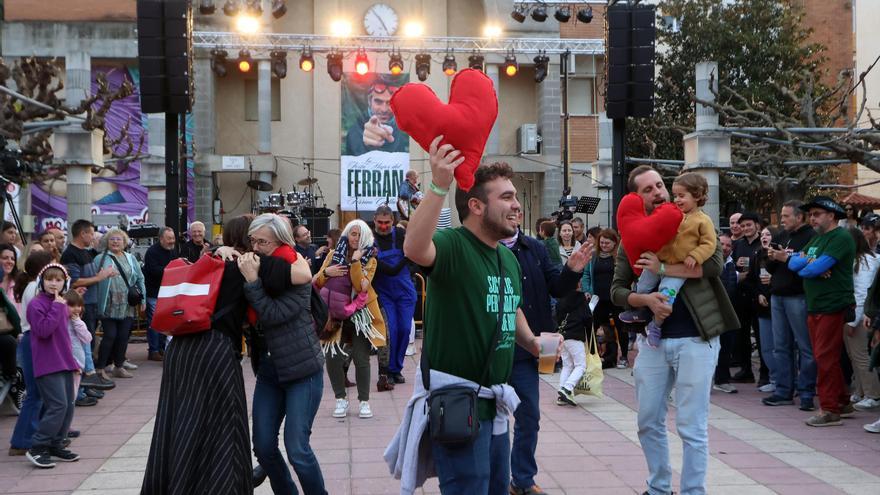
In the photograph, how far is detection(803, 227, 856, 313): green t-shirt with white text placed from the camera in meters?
7.93

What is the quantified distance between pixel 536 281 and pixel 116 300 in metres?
6.86

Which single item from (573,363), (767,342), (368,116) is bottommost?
(573,363)

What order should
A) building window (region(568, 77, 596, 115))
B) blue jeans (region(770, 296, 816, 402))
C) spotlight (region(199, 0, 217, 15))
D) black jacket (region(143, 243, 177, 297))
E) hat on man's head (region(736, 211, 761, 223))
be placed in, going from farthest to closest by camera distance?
1. building window (region(568, 77, 596, 115))
2. spotlight (region(199, 0, 217, 15))
3. black jacket (region(143, 243, 177, 297))
4. hat on man's head (region(736, 211, 761, 223))
5. blue jeans (region(770, 296, 816, 402))

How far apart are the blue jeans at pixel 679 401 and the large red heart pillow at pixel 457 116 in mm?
2153

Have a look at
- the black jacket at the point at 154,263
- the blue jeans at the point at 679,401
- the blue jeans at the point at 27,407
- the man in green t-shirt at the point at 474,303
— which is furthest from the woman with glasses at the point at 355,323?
the man in green t-shirt at the point at 474,303

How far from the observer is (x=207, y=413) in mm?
4406

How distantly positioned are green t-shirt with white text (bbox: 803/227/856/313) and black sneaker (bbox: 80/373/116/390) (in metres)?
7.56

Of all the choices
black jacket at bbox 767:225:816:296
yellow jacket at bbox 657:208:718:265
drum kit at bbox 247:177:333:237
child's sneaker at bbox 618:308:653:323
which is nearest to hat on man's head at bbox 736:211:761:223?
black jacket at bbox 767:225:816:296

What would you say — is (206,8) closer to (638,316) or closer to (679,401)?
(638,316)

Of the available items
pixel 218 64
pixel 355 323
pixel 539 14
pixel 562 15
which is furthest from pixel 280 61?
pixel 355 323

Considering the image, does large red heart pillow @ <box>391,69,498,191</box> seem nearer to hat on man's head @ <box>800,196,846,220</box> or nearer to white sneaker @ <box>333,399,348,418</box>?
white sneaker @ <box>333,399,348,418</box>

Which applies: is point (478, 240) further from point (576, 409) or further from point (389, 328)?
point (389, 328)

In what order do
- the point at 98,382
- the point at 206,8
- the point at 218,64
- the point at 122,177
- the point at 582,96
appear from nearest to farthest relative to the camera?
the point at 98,382
the point at 206,8
the point at 218,64
the point at 122,177
the point at 582,96

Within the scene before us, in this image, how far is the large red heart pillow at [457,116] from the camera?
10.9 ft
